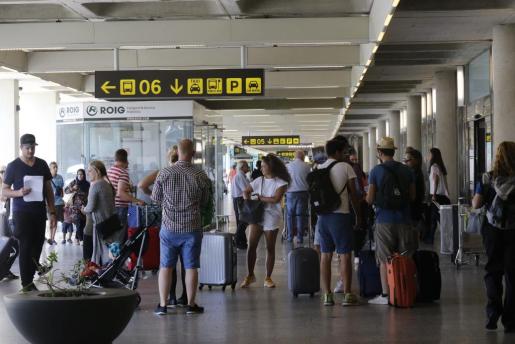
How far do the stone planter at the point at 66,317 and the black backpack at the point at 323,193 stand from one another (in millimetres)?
3523

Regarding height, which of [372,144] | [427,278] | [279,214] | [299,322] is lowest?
[299,322]

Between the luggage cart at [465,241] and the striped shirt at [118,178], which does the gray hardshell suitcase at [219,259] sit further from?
the luggage cart at [465,241]

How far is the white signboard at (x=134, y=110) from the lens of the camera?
1902cm

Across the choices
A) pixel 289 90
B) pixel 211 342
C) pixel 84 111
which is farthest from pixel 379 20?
pixel 289 90

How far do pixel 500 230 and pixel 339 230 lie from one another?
2.13 m

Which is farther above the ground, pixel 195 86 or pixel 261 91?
pixel 195 86

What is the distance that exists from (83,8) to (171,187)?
716cm

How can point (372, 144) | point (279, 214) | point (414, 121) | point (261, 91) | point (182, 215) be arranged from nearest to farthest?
point (182, 215) → point (279, 214) → point (261, 91) → point (414, 121) → point (372, 144)

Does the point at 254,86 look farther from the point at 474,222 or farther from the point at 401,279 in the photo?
the point at 401,279

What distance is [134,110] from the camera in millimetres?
19047

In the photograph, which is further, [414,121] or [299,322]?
[414,121]

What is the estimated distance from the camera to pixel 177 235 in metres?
9.12

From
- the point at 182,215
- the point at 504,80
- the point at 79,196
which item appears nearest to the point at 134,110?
the point at 79,196

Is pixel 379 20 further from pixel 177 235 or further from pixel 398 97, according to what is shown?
pixel 398 97
